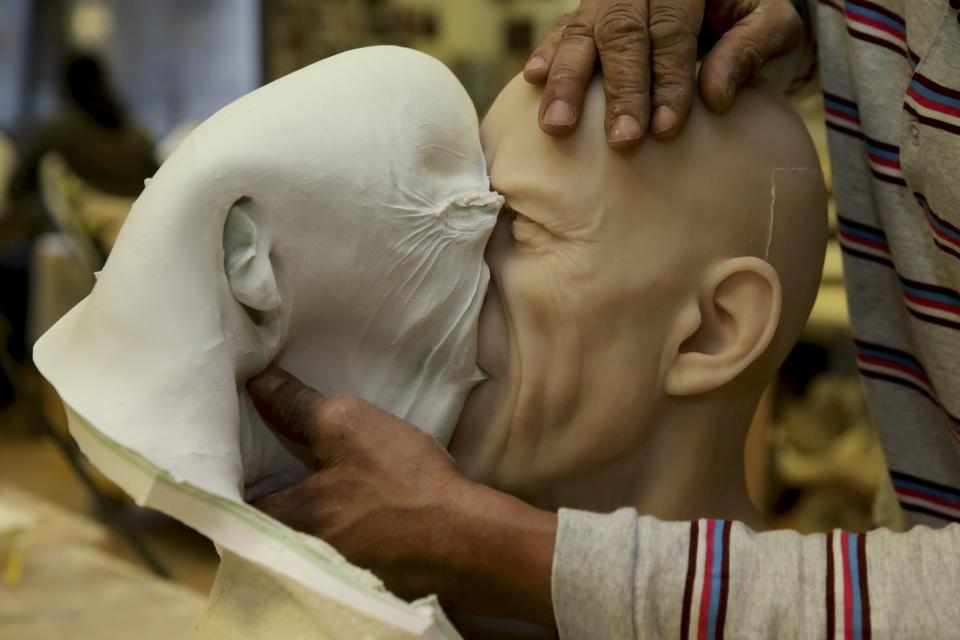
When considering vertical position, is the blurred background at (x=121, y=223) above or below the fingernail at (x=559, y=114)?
below

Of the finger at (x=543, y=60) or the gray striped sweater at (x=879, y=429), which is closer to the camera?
the gray striped sweater at (x=879, y=429)

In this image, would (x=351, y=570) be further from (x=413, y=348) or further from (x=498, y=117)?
(x=498, y=117)

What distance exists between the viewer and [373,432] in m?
0.95

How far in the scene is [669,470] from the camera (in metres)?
1.13

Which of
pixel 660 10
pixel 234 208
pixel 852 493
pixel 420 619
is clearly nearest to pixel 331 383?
pixel 234 208

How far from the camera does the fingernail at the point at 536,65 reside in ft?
3.54

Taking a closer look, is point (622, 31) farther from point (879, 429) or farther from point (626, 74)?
point (879, 429)

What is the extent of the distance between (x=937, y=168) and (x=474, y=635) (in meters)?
0.67

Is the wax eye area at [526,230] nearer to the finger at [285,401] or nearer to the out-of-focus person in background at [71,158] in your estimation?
the finger at [285,401]

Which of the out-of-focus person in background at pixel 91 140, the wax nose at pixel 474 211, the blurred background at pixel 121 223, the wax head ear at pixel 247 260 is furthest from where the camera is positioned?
the out-of-focus person in background at pixel 91 140

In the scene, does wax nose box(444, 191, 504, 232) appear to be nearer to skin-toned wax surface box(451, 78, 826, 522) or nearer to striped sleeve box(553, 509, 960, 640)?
skin-toned wax surface box(451, 78, 826, 522)

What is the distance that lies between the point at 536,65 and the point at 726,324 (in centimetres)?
32

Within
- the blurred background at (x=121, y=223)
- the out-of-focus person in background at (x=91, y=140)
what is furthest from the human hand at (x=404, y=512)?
the out-of-focus person in background at (x=91, y=140)

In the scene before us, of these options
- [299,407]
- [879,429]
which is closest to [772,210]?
[879,429]
